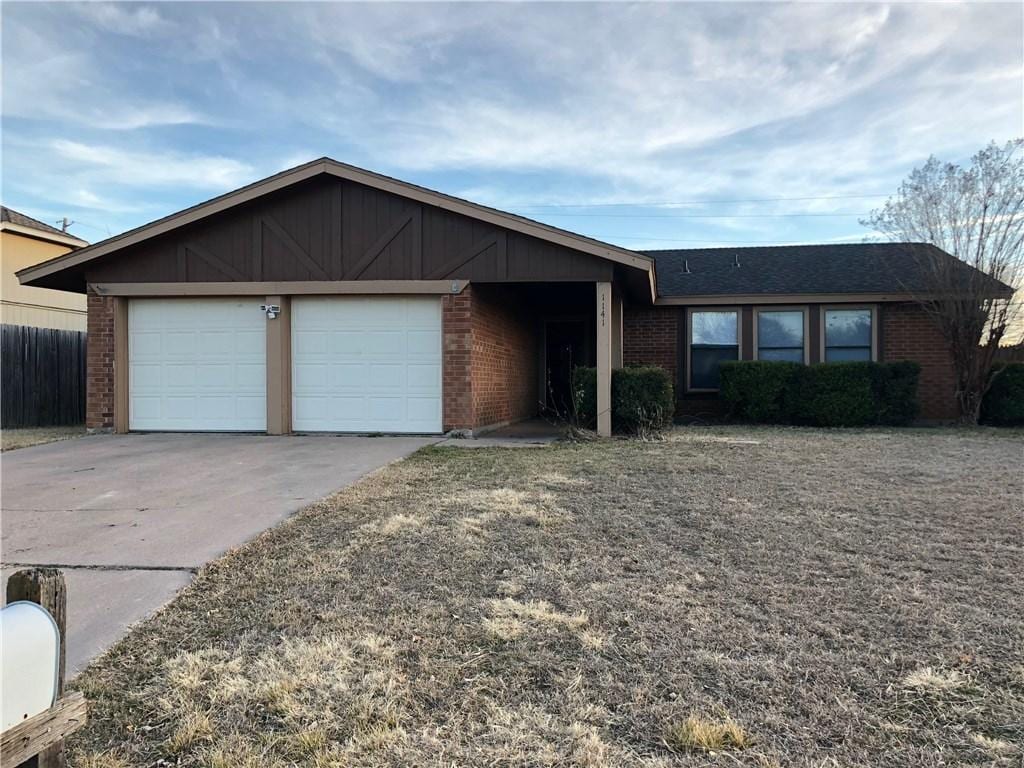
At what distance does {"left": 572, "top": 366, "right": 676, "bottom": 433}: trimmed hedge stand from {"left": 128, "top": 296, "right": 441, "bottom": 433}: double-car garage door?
228 centimetres

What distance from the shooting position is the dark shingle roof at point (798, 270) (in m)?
13.2

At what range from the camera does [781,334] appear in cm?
1376

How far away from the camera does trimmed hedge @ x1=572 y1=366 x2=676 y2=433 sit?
977cm

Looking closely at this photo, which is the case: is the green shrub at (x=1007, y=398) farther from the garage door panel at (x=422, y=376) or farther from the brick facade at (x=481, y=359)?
the garage door panel at (x=422, y=376)

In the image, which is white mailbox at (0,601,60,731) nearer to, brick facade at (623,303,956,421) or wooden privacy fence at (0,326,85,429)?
brick facade at (623,303,956,421)

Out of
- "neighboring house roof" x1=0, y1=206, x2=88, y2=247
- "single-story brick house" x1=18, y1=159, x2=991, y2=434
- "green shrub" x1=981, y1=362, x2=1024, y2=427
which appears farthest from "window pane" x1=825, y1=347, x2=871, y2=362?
"neighboring house roof" x1=0, y1=206, x2=88, y2=247

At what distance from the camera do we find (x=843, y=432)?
10875 mm

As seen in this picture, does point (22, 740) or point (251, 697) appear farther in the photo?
point (251, 697)

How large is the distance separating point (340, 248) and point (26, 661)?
9050 millimetres

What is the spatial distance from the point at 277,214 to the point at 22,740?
9.67 meters

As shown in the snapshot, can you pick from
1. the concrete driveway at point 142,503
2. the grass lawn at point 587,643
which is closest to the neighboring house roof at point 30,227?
the concrete driveway at point 142,503

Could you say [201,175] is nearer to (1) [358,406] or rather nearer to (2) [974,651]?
(1) [358,406]

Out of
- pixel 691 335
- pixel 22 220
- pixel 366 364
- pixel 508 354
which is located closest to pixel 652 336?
pixel 691 335

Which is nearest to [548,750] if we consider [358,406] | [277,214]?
[358,406]
